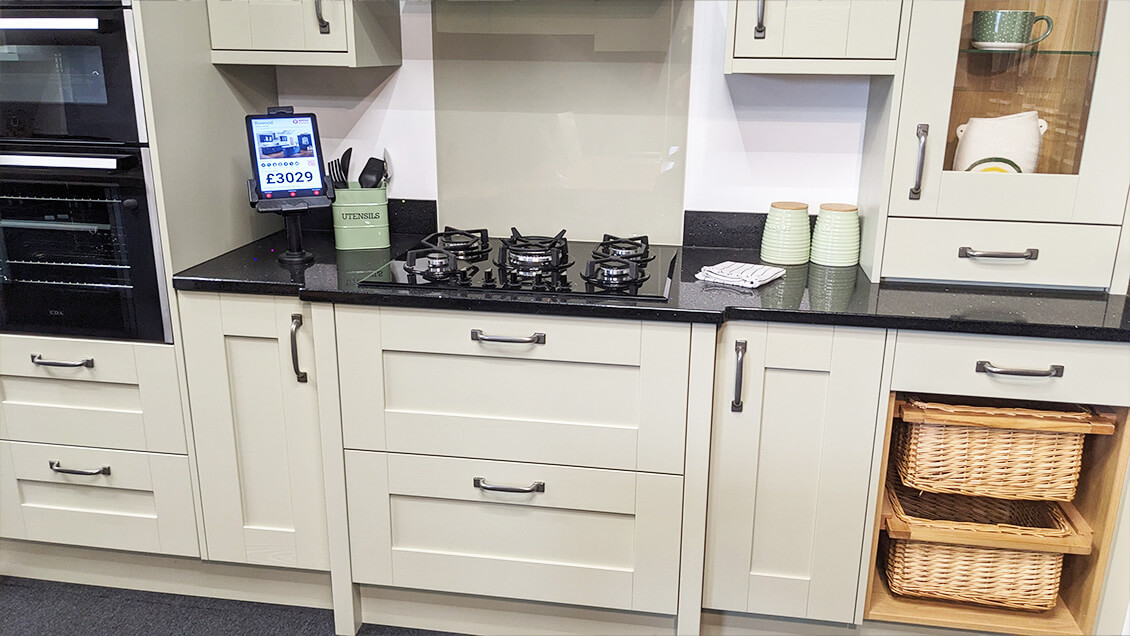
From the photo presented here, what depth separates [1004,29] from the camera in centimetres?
189

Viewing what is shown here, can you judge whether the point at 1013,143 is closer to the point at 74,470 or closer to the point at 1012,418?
the point at 1012,418

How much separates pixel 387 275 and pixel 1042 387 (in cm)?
142

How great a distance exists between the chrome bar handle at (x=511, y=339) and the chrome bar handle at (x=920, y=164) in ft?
2.93

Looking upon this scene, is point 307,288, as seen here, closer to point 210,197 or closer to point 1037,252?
point 210,197

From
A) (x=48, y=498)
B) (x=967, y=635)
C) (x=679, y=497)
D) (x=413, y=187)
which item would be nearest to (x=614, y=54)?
(x=413, y=187)

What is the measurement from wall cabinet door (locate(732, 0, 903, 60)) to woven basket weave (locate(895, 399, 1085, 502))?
2.73 ft

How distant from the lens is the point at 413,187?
2488mm

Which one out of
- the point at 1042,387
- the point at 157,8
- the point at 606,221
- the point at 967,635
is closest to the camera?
the point at 1042,387

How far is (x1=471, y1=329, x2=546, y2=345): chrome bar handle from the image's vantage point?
1.87 metres

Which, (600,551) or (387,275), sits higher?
(387,275)

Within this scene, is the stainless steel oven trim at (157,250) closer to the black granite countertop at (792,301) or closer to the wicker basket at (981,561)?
the black granite countertop at (792,301)

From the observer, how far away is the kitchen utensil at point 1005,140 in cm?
194

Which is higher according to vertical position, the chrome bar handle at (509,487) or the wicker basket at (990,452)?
the wicker basket at (990,452)

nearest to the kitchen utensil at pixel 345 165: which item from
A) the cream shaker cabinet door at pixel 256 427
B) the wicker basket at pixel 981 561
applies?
the cream shaker cabinet door at pixel 256 427
